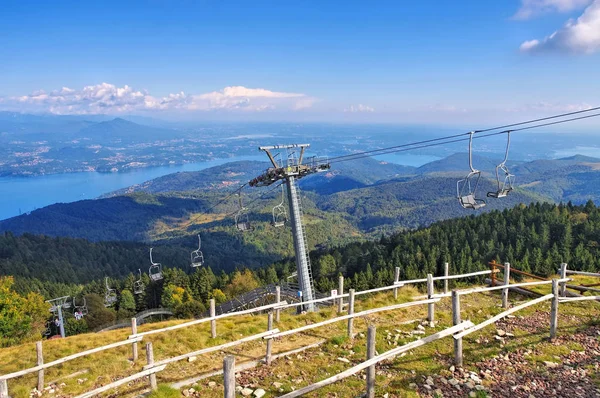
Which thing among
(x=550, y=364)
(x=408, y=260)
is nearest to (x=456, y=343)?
(x=550, y=364)

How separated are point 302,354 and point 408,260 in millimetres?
53291

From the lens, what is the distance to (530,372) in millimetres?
8727

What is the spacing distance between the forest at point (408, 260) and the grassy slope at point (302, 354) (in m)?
34.6

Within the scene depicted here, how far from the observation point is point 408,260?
60.5m

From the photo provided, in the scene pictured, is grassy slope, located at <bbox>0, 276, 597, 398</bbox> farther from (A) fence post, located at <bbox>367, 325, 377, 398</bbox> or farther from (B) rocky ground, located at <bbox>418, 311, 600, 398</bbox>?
(A) fence post, located at <bbox>367, 325, 377, 398</bbox>

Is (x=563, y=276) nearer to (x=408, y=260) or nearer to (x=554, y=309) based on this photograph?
(x=554, y=309)

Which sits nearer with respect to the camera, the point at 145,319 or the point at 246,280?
the point at 145,319

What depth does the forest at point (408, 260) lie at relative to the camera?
170 feet

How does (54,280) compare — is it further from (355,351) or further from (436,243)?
(355,351)

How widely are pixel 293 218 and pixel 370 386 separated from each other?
11.7 meters

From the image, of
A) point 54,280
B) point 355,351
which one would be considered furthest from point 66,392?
point 54,280

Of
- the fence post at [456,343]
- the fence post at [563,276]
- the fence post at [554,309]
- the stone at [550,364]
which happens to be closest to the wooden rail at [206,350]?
the fence post at [456,343]

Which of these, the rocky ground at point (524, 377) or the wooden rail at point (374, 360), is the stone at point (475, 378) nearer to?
the rocky ground at point (524, 377)

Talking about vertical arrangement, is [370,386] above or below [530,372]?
above
